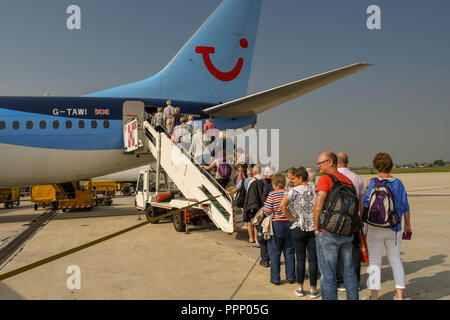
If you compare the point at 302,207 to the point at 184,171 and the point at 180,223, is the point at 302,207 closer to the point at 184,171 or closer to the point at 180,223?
the point at 184,171

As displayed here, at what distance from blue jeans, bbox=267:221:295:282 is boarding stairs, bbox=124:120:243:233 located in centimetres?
236

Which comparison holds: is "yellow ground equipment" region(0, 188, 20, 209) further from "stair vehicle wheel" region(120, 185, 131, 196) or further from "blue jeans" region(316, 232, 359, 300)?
"blue jeans" region(316, 232, 359, 300)

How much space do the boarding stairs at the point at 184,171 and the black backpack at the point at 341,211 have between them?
4.06m

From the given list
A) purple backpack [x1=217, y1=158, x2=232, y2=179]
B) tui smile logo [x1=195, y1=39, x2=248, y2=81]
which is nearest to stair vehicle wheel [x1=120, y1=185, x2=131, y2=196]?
tui smile logo [x1=195, y1=39, x2=248, y2=81]

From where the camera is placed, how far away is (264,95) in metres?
11.9

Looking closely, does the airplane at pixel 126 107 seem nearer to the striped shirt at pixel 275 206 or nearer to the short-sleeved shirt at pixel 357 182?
the short-sleeved shirt at pixel 357 182

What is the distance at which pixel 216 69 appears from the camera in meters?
16.3

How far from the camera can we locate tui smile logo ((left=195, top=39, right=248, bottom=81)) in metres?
16.1

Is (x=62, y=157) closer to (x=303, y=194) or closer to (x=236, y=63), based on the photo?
(x=236, y=63)

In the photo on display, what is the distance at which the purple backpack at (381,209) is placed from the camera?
438cm

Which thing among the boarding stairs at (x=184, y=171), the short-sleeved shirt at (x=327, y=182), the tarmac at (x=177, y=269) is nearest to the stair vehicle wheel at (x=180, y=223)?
the tarmac at (x=177, y=269)

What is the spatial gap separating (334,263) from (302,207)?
1217mm
